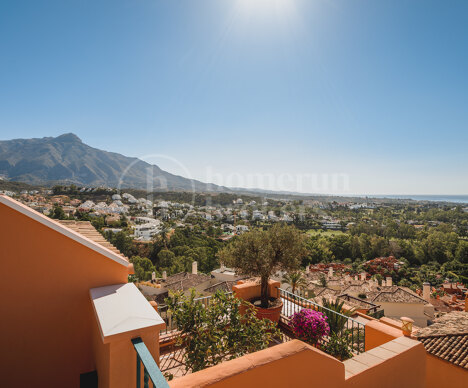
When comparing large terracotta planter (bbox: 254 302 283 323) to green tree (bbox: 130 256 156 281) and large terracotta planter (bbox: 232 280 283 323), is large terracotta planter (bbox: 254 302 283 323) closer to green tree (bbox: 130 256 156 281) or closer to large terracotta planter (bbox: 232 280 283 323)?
large terracotta planter (bbox: 232 280 283 323)

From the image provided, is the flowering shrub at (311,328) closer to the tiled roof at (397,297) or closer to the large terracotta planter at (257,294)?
the large terracotta planter at (257,294)

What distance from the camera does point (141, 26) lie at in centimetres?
921

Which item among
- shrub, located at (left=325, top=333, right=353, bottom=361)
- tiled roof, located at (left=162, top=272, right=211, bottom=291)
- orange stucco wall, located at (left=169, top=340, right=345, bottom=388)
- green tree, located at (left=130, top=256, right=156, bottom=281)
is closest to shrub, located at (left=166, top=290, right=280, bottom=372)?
orange stucco wall, located at (left=169, top=340, right=345, bottom=388)

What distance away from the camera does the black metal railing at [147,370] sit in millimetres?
1126

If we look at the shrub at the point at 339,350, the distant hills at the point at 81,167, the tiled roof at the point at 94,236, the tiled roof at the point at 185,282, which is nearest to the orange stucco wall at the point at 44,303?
the tiled roof at the point at 94,236

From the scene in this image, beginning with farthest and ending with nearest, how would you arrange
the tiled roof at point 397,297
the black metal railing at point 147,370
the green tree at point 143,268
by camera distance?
the green tree at point 143,268, the tiled roof at point 397,297, the black metal railing at point 147,370

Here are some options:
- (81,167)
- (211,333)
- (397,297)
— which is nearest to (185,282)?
(397,297)

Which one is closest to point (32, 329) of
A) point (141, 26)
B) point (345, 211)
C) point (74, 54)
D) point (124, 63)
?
point (141, 26)

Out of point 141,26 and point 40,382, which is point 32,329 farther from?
point 141,26

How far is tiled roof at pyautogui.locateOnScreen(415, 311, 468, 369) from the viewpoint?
6.45m

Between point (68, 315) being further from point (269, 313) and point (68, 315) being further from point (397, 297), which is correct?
point (397, 297)

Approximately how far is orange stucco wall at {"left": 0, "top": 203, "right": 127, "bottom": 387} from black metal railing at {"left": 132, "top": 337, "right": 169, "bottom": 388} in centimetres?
113

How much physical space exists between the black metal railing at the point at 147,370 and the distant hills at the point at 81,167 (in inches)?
4287

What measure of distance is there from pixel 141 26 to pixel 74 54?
3296 millimetres
